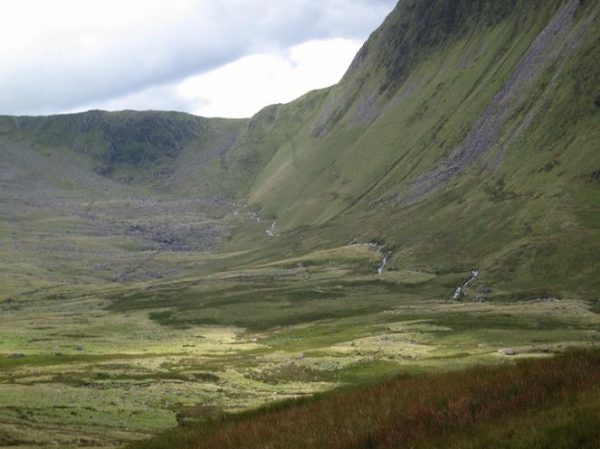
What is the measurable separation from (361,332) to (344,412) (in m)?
92.1

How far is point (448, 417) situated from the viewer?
2267 cm

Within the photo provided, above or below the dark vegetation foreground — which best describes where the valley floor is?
below

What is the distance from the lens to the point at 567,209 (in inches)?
7210

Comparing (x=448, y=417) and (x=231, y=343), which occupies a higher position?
(x=448, y=417)

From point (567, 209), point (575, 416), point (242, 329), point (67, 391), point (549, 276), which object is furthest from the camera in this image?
point (567, 209)

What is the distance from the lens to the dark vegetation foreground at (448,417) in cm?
1992

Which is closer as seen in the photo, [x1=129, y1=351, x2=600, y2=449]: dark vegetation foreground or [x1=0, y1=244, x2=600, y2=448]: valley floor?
[x1=129, y1=351, x2=600, y2=449]: dark vegetation foreground

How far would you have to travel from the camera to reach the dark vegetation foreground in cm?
1992

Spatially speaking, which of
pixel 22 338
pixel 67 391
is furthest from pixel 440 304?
pixel 67 391

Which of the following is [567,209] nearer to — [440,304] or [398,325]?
[440,304]

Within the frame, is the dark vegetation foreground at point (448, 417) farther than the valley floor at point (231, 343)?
No

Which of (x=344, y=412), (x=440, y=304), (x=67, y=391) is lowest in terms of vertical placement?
(x=440, y=304)

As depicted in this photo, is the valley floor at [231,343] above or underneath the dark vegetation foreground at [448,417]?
underneath

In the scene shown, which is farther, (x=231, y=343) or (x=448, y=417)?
(x=231, y=343)
